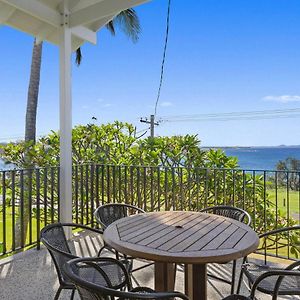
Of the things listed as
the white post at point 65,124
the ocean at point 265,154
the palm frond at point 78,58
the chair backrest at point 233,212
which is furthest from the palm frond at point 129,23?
the ocean at point 265,154

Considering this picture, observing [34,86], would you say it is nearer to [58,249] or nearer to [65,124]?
[65,124]

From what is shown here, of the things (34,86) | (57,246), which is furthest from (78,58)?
(57,246)

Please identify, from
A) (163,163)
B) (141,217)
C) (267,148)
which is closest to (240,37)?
(163,163)

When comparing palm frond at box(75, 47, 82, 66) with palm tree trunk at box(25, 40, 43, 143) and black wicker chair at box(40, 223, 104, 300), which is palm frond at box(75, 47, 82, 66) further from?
black wicker chair at box(40, 223, 104, 300)

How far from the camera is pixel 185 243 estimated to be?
188cm

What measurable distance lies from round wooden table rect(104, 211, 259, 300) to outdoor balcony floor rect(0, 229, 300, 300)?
2.69 ft

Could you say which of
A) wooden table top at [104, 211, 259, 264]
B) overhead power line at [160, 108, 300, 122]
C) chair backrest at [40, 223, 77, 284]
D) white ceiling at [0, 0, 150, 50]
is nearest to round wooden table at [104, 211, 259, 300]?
wooden table top at [104, 211, 259, 264]

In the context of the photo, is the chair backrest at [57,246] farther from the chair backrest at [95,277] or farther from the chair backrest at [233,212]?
the chair backrest at [233,212]

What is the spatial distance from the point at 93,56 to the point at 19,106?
25.9 feet

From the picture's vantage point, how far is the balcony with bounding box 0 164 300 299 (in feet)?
11.4

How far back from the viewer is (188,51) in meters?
22.7

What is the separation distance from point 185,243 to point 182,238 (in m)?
0.10

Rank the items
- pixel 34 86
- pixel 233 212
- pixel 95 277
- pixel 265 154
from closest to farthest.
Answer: pixel 95 277 → pixel 233 212 → pixel 34 86 → pixel 265 154

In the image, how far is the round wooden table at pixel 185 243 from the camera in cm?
169
